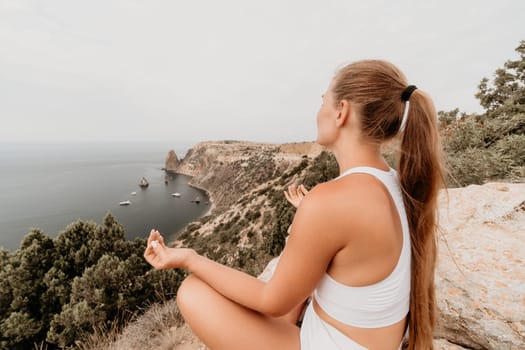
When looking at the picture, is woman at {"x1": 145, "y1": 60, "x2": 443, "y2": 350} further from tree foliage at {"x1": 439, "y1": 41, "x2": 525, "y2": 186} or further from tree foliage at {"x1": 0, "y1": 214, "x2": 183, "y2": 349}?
tree foliage at {"x1": 0, "y1": 214, "x2": 183, "y2": 349}

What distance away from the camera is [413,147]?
1081 millimetres

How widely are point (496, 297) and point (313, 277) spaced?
147 cm

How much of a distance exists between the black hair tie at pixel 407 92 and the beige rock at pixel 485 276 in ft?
1.86

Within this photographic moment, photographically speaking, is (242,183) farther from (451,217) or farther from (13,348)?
(451,217)

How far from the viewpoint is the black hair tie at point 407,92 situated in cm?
101

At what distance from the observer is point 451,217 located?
98.9 inches

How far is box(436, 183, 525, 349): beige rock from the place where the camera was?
4.58ft

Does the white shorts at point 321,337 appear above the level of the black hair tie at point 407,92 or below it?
below

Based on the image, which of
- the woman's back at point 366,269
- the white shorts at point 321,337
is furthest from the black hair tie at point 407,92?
the white shorts at point 321,337

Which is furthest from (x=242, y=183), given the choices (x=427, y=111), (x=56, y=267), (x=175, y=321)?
(x=427, y=111)

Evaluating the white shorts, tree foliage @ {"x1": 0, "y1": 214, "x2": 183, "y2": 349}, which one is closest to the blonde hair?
the white shorts

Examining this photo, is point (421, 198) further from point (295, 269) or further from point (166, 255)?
point (166, 255)

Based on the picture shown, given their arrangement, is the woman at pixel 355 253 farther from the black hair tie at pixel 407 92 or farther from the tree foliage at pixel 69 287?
the tree foliage at pixel 69 287

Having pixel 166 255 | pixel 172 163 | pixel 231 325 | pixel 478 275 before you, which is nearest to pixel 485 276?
pixel 478 275
